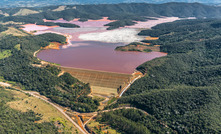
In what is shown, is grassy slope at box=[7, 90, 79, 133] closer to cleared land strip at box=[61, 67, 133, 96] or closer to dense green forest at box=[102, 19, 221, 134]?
dense green forest at box=[102, 19, 221, 134]

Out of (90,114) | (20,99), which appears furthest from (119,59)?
(20,99)

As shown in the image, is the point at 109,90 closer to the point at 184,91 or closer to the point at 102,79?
the point at 102,79

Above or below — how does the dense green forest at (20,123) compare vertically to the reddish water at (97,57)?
below

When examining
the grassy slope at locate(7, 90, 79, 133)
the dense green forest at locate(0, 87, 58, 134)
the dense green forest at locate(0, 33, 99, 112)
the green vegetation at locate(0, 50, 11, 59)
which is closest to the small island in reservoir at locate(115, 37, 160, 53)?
the dense green forest at locate(0, 33, 99, 112)

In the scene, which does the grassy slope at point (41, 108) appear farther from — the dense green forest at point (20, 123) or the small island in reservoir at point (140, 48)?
the small island in reservoir at point (140, 48)

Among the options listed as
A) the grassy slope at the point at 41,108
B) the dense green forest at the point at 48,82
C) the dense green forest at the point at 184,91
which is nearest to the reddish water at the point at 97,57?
the dense green forest at the point at 184,91

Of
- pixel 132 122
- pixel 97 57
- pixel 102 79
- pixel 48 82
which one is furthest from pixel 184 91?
Answer: pixel 97 57
